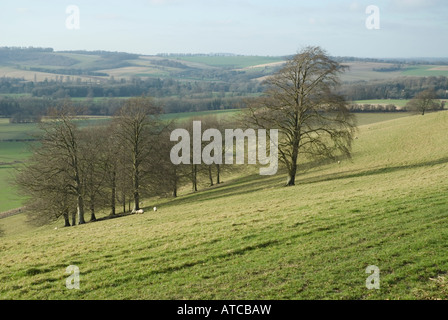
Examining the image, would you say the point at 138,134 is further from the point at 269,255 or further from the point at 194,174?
the point at 269,255

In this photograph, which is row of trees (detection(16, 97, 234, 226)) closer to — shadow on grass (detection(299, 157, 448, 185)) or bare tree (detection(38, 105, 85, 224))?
bare tree (detection(38, 105, 85, 224))

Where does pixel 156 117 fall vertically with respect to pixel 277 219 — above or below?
above

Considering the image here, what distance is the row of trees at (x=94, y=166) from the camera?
111ft

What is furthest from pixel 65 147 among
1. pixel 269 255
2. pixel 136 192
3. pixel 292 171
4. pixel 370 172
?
pixel 370 172

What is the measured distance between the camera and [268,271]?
37.5 feet

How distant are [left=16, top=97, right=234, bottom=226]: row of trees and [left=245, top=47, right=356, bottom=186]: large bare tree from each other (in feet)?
36.9

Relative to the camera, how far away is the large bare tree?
3142 cm

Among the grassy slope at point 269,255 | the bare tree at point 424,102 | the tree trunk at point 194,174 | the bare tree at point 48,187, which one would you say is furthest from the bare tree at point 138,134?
the bare tree at point 424,102
